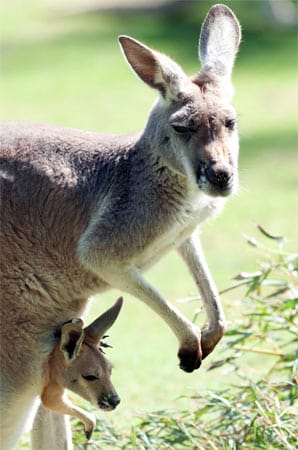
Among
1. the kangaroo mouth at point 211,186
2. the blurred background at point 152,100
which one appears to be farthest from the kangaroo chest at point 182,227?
the blurred background at point 152,100

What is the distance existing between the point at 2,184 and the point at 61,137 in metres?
0.31

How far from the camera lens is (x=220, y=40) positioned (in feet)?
16.4

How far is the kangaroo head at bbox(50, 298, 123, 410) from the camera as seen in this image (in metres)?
4.80

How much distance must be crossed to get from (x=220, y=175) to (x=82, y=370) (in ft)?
2.98

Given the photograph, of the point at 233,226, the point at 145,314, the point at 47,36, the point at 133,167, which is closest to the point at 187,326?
the point at 133,167

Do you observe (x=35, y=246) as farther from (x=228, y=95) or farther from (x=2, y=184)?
(x=228, y=95)

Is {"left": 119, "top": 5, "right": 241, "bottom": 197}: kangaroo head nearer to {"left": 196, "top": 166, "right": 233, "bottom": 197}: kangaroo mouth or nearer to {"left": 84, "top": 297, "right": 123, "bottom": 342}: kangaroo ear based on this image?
{"left": 196, "top": 166, "right": 233, "bottom": 197}: kangaroo mouth

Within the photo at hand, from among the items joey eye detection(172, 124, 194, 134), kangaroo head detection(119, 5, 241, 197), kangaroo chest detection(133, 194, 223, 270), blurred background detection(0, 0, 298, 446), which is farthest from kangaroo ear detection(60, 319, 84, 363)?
blurred background detection(0, 0, 298, 446)

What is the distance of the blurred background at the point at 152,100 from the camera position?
7.18 metres

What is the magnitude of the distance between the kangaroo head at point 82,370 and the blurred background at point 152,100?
1.06m

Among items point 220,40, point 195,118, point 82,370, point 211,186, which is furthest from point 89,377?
point 220,40

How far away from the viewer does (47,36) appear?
17.5 m

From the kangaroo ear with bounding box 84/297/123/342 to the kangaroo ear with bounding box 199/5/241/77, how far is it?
93 cm

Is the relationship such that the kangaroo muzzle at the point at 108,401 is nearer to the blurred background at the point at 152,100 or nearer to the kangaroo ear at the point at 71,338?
the kangaroo ear at the point at 71,338
